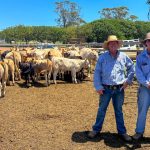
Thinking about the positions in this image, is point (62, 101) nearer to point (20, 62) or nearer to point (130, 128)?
point (130, 128)

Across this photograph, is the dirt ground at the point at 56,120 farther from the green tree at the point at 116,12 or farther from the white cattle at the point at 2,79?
the green tree at the point at 116,12

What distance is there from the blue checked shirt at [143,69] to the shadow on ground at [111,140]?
3.75 feet

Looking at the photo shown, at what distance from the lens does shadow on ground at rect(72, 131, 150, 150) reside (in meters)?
6.98

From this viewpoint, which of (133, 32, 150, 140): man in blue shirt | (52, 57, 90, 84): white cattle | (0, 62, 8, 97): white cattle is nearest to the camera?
(133, 32, 150, 140): man in blue shirt

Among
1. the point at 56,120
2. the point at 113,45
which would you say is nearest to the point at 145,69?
the point at 113,45

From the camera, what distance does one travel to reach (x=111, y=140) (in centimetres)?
731

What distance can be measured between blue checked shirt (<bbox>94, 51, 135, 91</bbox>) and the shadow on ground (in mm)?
1065

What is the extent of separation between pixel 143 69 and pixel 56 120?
2.82m

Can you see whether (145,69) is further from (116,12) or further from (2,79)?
(116,12)

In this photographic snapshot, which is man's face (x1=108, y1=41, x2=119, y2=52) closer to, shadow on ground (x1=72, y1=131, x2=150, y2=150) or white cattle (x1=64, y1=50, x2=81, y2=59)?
shadow on ground (x1=72, y1=131, x2=150, y2=150)

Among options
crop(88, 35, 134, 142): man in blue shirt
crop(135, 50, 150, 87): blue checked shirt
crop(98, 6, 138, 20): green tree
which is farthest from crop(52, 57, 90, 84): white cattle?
crop(98, 6, 138, 20): green tree

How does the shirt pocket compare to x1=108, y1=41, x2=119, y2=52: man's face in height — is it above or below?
below

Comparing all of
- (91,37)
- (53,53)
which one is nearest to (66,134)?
(53,53)

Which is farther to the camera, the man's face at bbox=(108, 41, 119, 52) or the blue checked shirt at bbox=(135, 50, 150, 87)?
the man's face at bbox=(108, 41, 119, 52)
